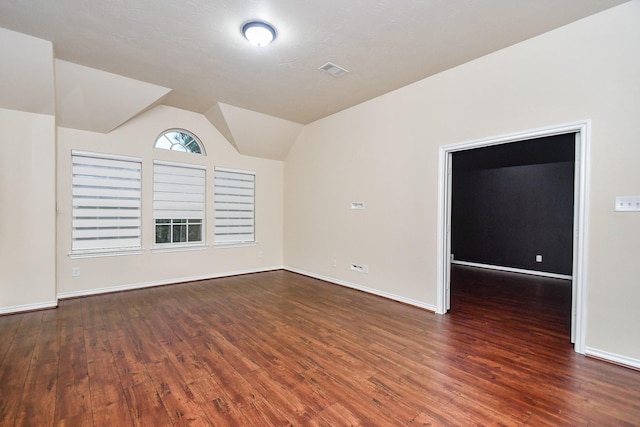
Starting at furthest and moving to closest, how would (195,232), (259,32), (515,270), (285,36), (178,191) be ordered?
1. (515,270)
2. (195,232)
3. (178,191)
4. (285,36)
5. (259,32)

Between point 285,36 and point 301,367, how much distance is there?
3.05m

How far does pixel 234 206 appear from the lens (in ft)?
19.2

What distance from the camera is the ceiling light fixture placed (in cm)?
273

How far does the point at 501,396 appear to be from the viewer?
2029 millimetres

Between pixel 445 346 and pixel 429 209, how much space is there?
65.5 inches

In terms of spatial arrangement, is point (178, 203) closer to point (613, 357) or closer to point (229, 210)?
point (229, 210)

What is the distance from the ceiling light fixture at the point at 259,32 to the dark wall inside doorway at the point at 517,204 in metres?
4.99

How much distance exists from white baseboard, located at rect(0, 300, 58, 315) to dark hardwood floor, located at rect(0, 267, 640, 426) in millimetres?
143

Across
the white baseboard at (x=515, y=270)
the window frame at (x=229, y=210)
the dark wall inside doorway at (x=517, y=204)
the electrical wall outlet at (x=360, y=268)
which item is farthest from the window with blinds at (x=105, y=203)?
the white baseboard at (x=515, y=270)

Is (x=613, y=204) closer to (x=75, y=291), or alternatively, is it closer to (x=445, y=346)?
(x=445, y=346)

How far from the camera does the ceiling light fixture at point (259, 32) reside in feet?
8.95

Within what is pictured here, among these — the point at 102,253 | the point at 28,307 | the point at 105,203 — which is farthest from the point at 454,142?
the point at 28,307

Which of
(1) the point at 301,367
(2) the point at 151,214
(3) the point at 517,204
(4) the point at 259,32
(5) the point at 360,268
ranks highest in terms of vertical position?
(4) the point at 259,32

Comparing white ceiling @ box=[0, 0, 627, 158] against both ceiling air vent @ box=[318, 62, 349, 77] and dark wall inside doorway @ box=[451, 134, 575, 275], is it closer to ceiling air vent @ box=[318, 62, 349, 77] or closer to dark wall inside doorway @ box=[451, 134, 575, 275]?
ceiling air vent @ box=[318, 62, 349, 77]
